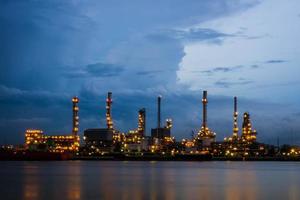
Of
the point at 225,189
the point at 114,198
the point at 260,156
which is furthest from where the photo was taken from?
the point at 260,156

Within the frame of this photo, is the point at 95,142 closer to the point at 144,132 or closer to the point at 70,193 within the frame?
the point at 144,132

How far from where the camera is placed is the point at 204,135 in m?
169

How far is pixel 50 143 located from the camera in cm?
17500

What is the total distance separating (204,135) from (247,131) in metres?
13.7

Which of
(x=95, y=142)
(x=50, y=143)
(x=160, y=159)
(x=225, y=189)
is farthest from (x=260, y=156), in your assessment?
(x=225, y=189)

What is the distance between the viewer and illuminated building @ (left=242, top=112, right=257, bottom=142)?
553 ft

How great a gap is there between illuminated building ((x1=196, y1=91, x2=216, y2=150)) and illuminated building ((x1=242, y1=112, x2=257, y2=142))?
32.4ft

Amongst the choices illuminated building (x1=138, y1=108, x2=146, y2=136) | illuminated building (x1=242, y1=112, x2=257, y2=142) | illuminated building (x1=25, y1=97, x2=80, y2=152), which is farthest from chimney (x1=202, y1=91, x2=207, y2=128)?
illuminated building (x1=25, y1=97, x2=80, y2=152)

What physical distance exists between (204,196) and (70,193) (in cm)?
1100

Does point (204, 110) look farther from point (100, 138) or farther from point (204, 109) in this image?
point (100, 138)

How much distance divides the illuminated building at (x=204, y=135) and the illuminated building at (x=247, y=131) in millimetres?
9876

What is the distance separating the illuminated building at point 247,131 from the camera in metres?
169

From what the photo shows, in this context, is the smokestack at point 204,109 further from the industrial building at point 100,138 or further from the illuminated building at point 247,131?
the industrial building at point 100,138

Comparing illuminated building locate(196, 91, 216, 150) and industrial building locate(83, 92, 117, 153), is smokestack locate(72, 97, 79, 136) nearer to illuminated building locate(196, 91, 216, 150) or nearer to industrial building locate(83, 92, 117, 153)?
industrial building locate(83, 92, 117, 153)
